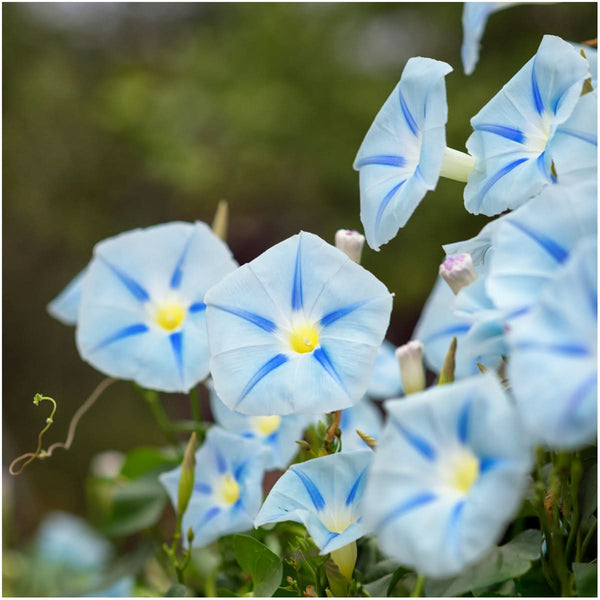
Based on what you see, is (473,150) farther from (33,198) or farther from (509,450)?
(33,198)

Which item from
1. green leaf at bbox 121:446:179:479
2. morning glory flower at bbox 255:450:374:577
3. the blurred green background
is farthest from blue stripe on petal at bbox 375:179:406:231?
the blurred green background

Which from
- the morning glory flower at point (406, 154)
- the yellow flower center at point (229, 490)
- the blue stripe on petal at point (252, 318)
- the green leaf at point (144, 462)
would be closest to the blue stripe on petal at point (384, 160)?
the morning glory flower at point (406, 154)

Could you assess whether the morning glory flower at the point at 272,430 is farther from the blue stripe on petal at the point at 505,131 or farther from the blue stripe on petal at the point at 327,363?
the blue stripe on petal at the point at 505,131

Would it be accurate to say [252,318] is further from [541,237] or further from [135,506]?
[135,506]

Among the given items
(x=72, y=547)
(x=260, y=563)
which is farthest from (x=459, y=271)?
(x=72, y=547)

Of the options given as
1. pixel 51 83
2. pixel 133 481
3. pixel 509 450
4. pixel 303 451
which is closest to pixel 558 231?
pixel 509 450
